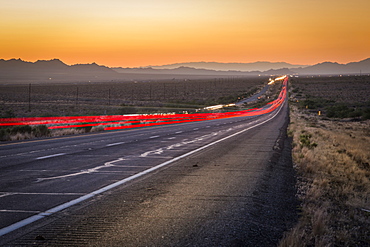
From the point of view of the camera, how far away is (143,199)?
7.38 meters

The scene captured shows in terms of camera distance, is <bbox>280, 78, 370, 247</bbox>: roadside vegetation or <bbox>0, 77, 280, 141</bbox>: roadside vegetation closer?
<bbox>280, 78, 370, 247</bbox>: roadside vegetation

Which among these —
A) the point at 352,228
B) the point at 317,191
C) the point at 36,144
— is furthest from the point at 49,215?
the point at 36,144

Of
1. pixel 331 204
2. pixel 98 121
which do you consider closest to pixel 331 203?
pixel 331 204

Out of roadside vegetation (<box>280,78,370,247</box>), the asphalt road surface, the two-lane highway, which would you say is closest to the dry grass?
roadside vegetation (<box>280,78,370,247</box>)

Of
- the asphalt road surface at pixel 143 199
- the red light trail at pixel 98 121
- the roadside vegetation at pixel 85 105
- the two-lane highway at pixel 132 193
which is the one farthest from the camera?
the red light trail at pixel 98 121

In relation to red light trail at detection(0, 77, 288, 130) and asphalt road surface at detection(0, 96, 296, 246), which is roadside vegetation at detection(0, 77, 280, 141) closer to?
red light trail at detection(0, 77, 288, 130)

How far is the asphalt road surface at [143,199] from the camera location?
5.40 metres

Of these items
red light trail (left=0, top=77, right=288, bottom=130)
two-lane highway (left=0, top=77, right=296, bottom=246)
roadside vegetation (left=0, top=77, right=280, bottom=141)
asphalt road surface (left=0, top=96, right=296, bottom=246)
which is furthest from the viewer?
red light trail (left=0, top=77, right=288, bottom=130)

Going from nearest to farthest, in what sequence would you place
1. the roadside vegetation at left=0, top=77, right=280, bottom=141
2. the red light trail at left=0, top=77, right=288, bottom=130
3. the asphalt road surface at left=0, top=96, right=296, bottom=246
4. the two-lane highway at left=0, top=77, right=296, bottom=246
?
the asphalt road surface at left=0, top=96, right=296, bottom=246 < the two-lane highway at left=0, top=77, right=296, bottom=246 < the roadside vegetation at left=0, top=77, right=280, bottom=141 < the red light trail at left=0, top=77, right=288, bottom=130

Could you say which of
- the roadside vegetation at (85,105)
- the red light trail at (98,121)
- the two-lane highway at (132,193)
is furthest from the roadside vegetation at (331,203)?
the red light trail at (98,121)

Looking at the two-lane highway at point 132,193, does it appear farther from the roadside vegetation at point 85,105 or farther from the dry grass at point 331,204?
the roadside vegetation at point 85,105

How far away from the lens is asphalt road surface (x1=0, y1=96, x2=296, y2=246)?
213 inches

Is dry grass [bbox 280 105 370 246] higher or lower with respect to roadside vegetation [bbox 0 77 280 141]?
higher

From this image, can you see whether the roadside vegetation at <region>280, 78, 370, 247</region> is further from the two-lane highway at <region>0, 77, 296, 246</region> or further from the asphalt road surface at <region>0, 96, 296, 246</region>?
the two-lane highway at <region>0, 77, 296, 246</region>
